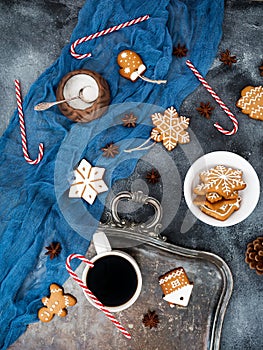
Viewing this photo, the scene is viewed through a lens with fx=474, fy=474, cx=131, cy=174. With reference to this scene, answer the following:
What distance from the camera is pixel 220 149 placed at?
1671 mm

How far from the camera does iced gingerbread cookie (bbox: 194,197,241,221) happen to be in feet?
4.99

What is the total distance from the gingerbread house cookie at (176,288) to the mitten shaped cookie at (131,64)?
0.69 m

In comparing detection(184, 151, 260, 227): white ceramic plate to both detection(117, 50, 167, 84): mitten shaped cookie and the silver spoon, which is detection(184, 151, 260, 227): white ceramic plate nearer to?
detection(117, 50, 167, 84): mitten shaped cookie

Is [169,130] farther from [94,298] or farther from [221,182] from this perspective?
[94,298]

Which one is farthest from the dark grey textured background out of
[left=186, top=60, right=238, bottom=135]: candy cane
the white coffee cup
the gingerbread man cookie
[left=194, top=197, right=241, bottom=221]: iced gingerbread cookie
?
the gingerbread man cookie

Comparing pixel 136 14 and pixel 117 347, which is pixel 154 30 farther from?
pixel 117 347

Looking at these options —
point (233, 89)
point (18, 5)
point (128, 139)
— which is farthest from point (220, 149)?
point (18, 5)

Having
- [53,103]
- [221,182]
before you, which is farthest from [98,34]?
[221,182]

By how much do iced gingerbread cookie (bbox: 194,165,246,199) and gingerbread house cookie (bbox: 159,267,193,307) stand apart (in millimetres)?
287

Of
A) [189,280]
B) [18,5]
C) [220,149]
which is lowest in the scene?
[189,280]

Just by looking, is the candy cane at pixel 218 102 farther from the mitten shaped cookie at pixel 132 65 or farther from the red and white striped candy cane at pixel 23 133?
the red and white striped candy cane at pixel 23 133

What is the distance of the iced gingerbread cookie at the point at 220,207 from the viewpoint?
1.52 meters

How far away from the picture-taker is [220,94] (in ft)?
5.51

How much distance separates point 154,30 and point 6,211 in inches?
32.2
